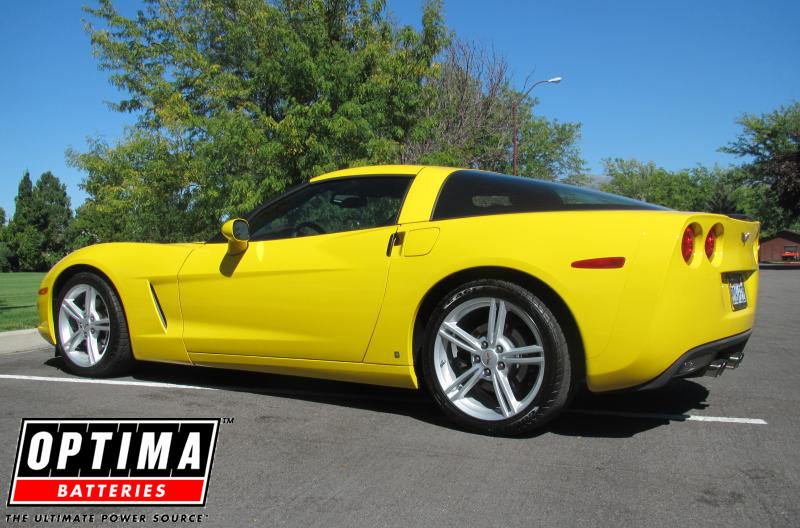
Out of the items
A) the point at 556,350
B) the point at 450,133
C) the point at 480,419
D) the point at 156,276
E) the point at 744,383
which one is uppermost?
the point at 450,133

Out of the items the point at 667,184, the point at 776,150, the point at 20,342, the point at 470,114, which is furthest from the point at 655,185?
the point at 20,342

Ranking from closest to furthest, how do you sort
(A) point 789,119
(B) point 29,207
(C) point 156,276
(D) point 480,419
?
(D) point 480,419 → (C) point 156,276 → (A) point 789,119 → (B) point 29,207

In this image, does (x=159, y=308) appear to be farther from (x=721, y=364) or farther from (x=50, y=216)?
(x=50, y=216)

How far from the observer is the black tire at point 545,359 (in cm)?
307

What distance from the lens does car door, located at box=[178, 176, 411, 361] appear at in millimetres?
3643

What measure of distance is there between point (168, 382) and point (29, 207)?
260 feet

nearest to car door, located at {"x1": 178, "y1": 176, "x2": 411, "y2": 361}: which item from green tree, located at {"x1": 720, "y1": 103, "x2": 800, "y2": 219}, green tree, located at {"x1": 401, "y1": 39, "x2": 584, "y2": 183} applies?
green tree, located at {"x1": 401, "y1": 39, "x2": 584, "y2": 183}

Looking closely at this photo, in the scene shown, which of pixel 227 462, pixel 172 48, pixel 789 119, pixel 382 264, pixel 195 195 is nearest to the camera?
pixel 227 462

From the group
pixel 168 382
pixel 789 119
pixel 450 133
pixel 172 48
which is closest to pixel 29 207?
pixel 172 48

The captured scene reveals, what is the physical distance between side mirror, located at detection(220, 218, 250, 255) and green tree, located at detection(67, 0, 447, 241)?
27.0ft

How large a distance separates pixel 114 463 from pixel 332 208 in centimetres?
195

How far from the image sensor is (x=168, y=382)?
4590mm

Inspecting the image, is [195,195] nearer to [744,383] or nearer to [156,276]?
[156,276]

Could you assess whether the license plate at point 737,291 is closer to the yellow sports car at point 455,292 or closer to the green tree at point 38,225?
the yellow sports car at point 455,292
